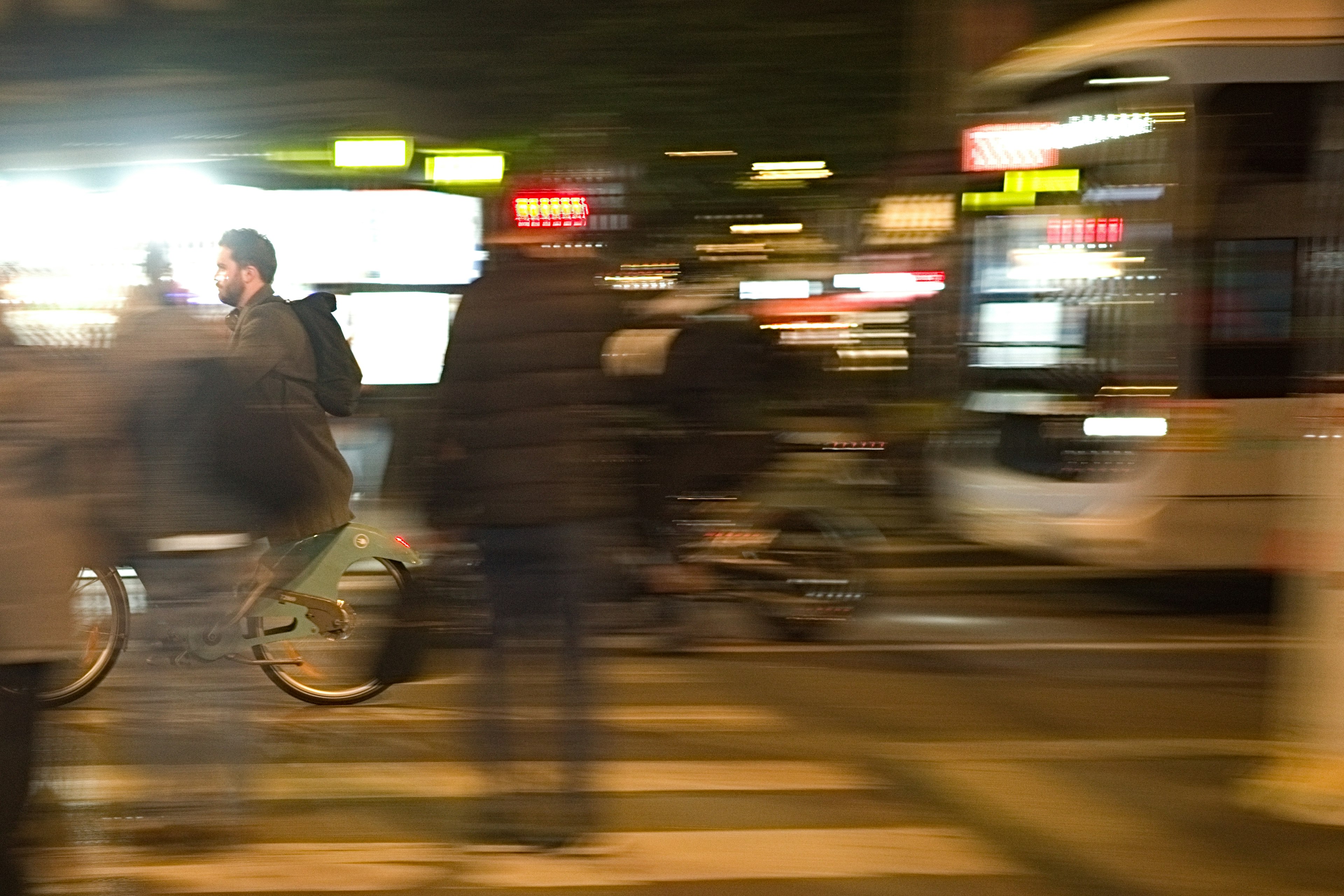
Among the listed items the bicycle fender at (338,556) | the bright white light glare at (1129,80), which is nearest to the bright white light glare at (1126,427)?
the bright white light glare at (1129,80)

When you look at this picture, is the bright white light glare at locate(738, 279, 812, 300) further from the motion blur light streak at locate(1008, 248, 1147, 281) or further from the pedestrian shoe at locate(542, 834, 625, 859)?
the pedestrian shoe at locate(542, 834, 625, 859)

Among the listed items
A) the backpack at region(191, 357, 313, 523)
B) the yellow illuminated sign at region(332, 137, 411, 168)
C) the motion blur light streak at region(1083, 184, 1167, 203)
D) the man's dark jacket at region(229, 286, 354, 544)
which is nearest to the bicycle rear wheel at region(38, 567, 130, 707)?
the man's dark jacket at region(229, 286, 354, 544)

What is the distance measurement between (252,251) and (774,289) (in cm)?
776

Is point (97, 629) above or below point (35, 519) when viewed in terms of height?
below

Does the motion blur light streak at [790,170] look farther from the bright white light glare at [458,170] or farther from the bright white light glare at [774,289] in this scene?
the bright white light glare at [458,170]

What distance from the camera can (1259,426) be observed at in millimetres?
8812

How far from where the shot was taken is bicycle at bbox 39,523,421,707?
19.7ft

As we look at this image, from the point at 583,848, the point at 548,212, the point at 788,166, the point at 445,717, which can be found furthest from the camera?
the point at 788,166

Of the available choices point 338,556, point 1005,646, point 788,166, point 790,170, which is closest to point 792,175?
point 790,170

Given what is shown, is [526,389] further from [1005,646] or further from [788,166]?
[788,166]

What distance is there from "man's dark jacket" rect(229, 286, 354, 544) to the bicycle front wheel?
1.41ft

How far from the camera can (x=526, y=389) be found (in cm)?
468

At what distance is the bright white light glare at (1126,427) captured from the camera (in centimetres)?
899

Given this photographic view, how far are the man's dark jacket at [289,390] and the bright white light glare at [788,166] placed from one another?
3.57m
